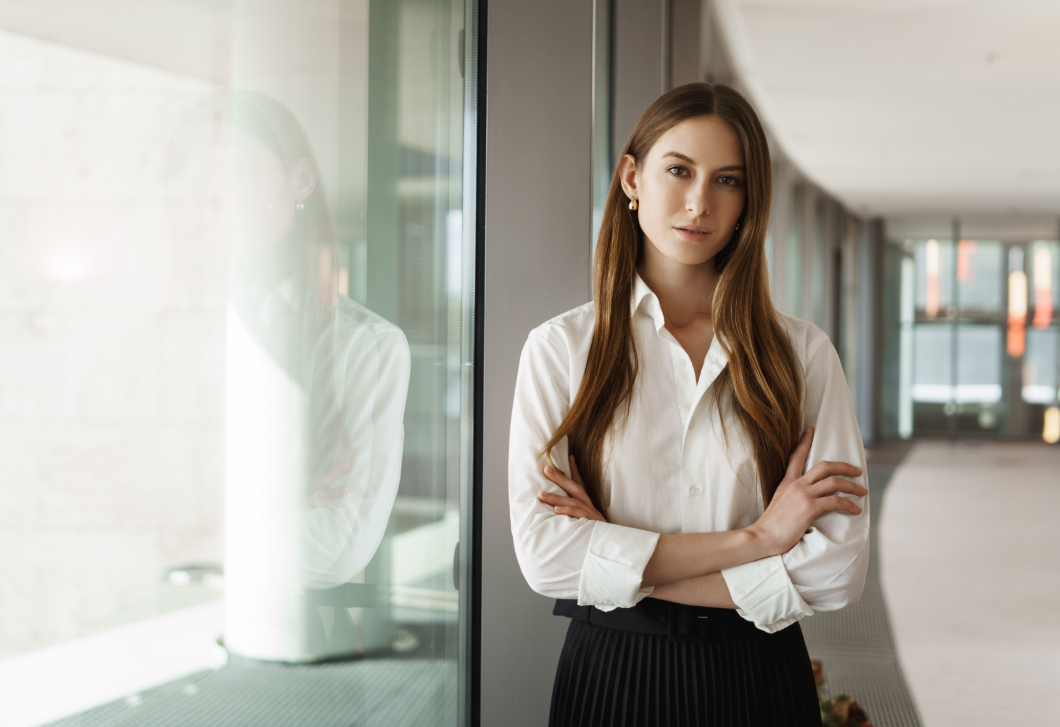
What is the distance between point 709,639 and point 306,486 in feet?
2.41

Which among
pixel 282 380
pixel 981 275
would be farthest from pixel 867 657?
pixel 981 275

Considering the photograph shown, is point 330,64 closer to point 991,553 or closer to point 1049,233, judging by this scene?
point 991,553

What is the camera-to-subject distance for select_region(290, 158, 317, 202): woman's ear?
1044 millimetres

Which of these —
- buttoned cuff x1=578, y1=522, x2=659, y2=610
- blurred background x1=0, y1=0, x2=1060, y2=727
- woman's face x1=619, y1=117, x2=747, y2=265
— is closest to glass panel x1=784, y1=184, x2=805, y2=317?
blurred background x1=0, y1=0, x2=1060, y2=727

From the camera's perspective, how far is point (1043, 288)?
1473cm

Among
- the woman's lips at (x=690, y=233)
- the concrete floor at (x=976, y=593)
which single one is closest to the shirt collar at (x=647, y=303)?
the woman's lips at (x=690, y=233)

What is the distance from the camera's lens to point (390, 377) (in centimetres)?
136

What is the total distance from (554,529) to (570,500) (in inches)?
2.4

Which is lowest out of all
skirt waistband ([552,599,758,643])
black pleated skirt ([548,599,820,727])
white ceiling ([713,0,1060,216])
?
black pleated skirt ([548,599,820,727])

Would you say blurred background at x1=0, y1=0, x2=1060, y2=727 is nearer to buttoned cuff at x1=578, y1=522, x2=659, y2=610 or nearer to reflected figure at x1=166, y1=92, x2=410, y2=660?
reflected figure at x1=166, y1=92, x2=410, y2=660

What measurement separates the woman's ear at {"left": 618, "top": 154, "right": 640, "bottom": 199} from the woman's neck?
0.34 ft

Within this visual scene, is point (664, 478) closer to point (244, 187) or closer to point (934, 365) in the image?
point (244, 187)

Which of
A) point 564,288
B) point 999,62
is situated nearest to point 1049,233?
point 999,62

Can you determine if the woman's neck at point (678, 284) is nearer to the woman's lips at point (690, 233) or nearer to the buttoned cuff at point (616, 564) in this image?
the woman's lips at point (690, 233)
